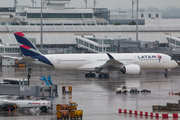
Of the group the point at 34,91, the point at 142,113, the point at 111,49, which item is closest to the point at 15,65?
the point at 111,49

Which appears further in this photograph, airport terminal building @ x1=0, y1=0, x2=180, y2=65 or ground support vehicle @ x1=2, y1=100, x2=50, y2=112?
airport terminal building @ x1=0, y1=0, x2=180, y2=65

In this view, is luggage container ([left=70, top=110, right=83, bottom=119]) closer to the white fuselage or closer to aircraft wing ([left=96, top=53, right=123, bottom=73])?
aircraft wing ([left=96, top=53, right=123, bottom=73])

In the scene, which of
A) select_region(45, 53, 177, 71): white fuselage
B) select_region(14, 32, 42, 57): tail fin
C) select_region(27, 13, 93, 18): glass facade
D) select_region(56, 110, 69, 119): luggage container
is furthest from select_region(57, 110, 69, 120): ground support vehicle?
select_region(27, 13, 93, 18): glass facade

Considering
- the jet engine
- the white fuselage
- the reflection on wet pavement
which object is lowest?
the reflection on wet pavement

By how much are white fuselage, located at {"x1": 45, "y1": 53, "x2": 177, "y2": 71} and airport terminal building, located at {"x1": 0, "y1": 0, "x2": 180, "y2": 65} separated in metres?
24.7

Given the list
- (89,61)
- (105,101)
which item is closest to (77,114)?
(105,101)

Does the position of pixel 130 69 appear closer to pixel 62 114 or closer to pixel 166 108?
pixel 166 108

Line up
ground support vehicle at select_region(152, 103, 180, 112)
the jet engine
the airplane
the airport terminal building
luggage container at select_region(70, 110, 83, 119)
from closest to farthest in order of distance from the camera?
luggage container at select_region(70, 110, 83, 119), ground support vehicle at select_region(152, 103, 180, 112), the jet engine, the airplane, the airport terminal building

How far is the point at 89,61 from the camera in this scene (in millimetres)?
59969

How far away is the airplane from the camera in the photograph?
58.6 m

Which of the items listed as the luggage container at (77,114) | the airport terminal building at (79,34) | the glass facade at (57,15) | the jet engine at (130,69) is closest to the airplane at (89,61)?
the jet engine at (130,69)

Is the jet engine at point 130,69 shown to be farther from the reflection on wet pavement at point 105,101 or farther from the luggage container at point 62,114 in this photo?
the luggage container at point 62,114

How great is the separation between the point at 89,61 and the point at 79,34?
5670 cm

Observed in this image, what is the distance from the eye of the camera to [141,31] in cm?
11975
